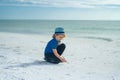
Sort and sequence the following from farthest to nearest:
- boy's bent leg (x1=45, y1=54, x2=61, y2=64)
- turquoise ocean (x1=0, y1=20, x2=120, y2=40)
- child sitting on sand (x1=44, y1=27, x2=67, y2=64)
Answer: turquoise ocean (x1=0, y1=20, x2=120, y2=40) → boy's bent leg (x1=45, y1=54, x2=61, y2=64) → child sitting on sand (x1=44, y1=27, x2=67, y2=64)

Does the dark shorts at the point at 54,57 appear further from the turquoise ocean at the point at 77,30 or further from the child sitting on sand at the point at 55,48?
the turquoise ocean at the point at 77,30

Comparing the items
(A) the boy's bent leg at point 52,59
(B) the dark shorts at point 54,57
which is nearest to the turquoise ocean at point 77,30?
(B) the dark shorts at point 54,57

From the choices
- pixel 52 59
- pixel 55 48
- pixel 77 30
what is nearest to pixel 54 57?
pixel 52 59

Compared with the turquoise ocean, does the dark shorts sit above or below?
above

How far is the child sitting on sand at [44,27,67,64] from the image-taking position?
806 cm

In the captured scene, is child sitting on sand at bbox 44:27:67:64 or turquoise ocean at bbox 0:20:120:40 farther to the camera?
turquoise ocean at bbox 0:20:120:40

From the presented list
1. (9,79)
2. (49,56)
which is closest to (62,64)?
(49,56)

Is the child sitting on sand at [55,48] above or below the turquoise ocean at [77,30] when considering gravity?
above

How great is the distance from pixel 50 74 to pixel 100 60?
2962 millimetres

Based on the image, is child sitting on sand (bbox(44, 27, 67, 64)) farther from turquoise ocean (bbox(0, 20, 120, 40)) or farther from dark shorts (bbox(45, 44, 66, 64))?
turquoise ocean (bbox(0, 20, 120, 40))

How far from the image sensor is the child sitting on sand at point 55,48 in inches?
317

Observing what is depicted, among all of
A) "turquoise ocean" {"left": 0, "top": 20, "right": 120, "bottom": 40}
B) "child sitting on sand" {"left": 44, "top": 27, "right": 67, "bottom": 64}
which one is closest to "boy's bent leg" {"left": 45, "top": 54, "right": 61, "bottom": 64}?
"child sitting on sand" {"left": 44, "top": 27, "right": 67, "bottom": 64}

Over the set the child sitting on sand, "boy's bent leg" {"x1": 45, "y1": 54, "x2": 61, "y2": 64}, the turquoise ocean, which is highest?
the child sitting on sand

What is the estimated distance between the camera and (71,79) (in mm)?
6461
